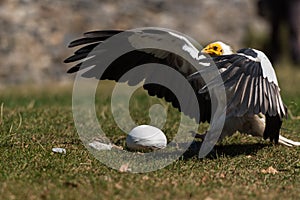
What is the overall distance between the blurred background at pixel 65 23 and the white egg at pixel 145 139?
6948 millimetres

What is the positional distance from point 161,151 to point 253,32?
12104mm

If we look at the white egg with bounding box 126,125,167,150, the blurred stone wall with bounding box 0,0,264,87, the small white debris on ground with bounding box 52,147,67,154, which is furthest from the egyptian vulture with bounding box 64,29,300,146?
the blurred stone wall with bounding box 0,0,264,87

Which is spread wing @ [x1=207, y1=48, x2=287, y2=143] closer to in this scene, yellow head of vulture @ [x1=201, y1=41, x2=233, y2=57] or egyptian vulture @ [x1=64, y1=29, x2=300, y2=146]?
egyptian vulture @ [x1=64, y1=29, x2=300, y2=146]

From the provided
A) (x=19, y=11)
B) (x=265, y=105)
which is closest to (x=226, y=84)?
(x=265, y=105)

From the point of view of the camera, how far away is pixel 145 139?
511 centimetres

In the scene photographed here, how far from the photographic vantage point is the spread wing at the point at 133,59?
5.76 meters

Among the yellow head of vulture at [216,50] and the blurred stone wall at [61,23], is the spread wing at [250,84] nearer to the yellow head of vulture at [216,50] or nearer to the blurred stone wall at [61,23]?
the yellow head of vulture at [216,50]

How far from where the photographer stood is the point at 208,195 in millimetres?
3756

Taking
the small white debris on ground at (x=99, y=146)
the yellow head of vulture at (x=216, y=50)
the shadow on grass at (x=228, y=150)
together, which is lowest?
the small white debris on ground at (x=99, y=146)

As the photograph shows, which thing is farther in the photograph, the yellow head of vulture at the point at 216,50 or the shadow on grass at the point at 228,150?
the yellow head of vulture at the point at 216,50

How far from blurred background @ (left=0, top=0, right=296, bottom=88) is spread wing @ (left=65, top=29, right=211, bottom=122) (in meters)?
5.99

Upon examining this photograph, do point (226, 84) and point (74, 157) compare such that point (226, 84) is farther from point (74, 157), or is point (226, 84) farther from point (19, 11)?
point (19, 11)

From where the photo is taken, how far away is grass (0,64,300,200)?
3.77 metres

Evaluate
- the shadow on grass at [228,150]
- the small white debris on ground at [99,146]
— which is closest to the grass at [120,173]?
the shadow on grass at [228,150]
